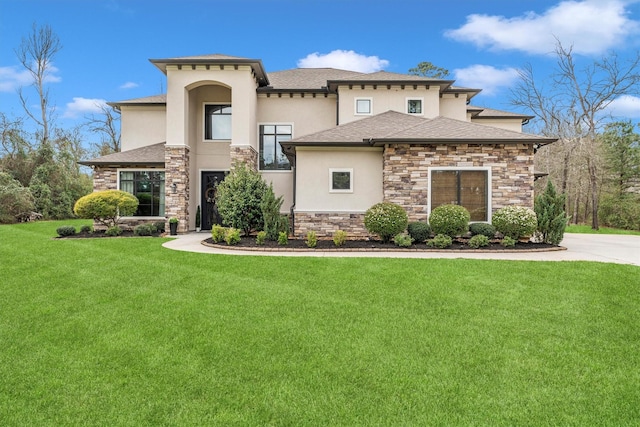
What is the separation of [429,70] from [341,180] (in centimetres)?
2199

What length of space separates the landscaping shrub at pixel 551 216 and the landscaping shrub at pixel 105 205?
46.0ft

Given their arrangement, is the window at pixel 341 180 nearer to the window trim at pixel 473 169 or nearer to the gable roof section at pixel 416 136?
the gable roof section at pixel 416 136

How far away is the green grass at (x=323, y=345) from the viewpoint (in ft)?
10.0

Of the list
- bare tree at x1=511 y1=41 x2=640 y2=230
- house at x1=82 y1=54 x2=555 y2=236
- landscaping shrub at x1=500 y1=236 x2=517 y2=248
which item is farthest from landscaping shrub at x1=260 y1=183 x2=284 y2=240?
bare tree at x1=511 y1=41 x2=640 y2=230

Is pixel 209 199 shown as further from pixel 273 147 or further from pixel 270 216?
pixel 270 216

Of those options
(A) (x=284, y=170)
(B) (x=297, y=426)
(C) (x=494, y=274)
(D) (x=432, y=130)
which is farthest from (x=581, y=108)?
(B) (x=297, y=426)

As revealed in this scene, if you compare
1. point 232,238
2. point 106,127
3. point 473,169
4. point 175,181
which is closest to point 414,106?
point 473,169

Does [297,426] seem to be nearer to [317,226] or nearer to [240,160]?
[317,226]

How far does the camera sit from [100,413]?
301 cm

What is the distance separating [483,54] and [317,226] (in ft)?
60.8

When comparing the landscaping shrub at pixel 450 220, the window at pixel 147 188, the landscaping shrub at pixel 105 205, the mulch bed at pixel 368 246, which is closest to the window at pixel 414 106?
the landscaping shrub at pixel 450 220

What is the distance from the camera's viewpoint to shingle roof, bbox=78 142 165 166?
14.8 m

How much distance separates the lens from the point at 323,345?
421cm

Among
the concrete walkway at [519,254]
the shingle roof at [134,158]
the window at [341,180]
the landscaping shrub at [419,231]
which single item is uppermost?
the shingle roof at [134,158]
